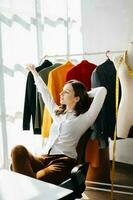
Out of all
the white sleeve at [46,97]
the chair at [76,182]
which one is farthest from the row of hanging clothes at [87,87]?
the chair at [76,182]

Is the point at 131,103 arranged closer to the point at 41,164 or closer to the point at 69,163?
the point at 69,163

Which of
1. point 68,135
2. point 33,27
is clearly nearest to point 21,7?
point 33,27

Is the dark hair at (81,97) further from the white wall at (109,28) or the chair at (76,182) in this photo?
the white wall at (109,28)

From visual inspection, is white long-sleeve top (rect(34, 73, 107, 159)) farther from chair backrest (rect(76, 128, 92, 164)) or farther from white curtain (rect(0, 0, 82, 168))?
white curtain (rect(0, 0, 82, 168))

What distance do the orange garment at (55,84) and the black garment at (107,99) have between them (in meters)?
0.38

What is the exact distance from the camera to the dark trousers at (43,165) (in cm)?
241

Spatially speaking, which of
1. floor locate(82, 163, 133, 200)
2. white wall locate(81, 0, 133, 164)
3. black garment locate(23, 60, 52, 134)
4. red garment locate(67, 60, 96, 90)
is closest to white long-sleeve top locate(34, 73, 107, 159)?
red garment locate(67, 60, 96, 90)

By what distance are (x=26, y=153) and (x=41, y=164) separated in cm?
17

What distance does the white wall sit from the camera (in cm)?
386

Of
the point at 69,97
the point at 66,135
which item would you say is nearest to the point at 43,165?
the point at 66,135

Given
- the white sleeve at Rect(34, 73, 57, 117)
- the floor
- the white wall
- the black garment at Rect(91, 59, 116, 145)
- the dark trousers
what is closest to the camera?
the dark trousers

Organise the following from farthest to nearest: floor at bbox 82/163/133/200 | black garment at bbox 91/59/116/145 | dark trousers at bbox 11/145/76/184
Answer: floor at bbox 82/163/133/200 → black garment at bbox 91/59/116/145 → dark trousers at bbox 11/145/76/184

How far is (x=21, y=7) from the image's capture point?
12.2ft

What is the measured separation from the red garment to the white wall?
3.11 feet
